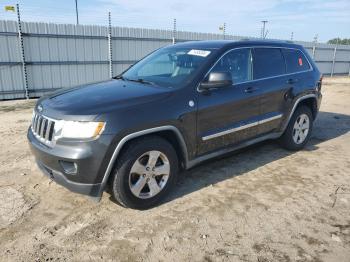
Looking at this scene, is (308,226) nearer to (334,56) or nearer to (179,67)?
(179,67)

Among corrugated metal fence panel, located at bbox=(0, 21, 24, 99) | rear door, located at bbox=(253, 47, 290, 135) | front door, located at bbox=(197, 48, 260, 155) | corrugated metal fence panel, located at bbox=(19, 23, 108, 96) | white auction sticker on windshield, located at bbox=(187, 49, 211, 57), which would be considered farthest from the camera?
corrugated metal fence panel, located at bbox=(19, 23, 108, 96)

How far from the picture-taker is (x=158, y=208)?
3561 mm

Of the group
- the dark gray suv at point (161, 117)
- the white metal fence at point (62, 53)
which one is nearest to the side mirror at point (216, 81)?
the dark gray suv at point (161, 117)

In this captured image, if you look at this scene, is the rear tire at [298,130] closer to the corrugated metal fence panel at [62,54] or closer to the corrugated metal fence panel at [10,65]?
the corrugated metal fence panel at [62,54]

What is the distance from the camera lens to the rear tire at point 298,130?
5273 millimetres

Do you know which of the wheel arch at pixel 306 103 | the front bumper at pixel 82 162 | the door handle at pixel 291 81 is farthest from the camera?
the wheel arch at pixel 306 103

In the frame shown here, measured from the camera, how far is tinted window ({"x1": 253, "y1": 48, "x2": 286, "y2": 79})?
181 inches

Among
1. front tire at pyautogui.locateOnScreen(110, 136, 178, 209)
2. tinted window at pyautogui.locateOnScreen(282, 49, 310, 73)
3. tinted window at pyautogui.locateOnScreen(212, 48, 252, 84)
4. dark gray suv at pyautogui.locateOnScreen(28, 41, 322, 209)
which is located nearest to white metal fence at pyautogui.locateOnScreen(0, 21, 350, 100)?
dark gray suv at pyautogui.locateOnScreen(28, 41, 322, 209)

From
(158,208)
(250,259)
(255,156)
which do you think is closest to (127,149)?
(158,208)

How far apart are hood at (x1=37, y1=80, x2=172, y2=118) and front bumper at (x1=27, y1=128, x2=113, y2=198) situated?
11.6 inches

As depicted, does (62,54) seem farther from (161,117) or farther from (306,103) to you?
(161,117)

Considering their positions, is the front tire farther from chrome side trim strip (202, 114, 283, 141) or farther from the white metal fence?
the white metal fence

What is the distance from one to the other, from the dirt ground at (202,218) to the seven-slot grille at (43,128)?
2.64 ft

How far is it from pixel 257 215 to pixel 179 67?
2.04 metres
